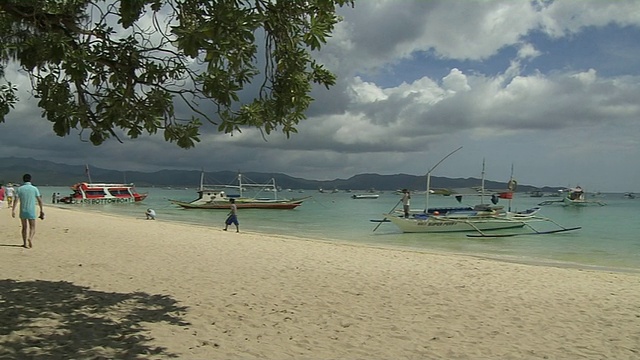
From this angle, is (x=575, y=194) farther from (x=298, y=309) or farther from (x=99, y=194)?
(x=298, y=309)

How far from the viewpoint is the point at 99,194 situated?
5975 centimetres

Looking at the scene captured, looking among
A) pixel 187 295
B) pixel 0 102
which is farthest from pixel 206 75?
pixel 187 295

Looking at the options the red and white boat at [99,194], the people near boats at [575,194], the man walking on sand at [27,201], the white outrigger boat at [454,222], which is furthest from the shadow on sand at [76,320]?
the people near boats at [575,194]

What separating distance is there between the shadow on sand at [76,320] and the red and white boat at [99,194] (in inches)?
2200

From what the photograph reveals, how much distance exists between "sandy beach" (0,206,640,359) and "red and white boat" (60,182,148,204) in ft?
168

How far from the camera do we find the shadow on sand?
436 centimetres

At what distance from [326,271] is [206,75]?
5.91 metres

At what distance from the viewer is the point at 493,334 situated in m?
5.52

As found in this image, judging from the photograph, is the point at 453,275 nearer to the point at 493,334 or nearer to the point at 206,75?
the point at 493,334

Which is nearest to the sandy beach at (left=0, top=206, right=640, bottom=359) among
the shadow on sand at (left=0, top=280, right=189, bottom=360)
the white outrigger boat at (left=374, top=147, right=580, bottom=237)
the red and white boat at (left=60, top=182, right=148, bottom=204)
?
the shadow on sand at (left=0, top=280, right=189, bottom=360)

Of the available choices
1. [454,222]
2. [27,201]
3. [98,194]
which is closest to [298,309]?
[27,201]

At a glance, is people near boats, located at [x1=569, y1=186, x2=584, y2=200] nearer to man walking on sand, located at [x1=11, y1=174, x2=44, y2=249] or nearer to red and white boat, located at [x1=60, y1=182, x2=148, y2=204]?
red and white boat, located at [x1=60, y1=182, x2=148, y2=204]

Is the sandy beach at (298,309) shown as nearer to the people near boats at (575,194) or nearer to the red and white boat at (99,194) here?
the red and white boat at (99,194)

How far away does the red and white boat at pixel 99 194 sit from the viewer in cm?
5734
